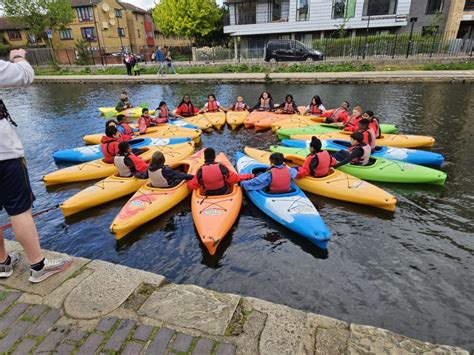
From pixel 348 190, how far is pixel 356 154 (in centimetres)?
131

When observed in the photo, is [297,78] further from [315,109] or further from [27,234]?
[27,234]

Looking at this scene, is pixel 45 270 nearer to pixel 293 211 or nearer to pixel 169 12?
pixel 293 211

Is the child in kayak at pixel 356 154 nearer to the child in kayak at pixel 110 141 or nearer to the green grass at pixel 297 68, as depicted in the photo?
the child in kayak at pixel 110 141

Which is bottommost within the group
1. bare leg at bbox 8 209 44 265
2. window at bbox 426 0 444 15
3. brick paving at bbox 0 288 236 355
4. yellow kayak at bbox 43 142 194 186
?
yellow kayak at bbox 43 142 194 186

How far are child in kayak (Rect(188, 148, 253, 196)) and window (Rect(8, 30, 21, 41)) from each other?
168ft

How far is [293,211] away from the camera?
5.75 meters

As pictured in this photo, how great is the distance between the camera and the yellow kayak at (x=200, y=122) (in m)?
12.2

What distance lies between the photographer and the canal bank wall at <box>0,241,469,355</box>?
268 cm

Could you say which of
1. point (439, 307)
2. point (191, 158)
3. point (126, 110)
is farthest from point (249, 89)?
point (439, 307)

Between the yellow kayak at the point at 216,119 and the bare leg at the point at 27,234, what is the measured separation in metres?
9.55

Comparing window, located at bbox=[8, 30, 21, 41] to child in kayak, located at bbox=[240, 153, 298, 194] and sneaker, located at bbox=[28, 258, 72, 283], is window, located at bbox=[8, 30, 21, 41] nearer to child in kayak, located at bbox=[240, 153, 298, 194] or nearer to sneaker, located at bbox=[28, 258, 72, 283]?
child in kayak, located at bbox=[240, 153, 298, 194]

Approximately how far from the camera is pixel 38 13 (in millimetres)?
33500

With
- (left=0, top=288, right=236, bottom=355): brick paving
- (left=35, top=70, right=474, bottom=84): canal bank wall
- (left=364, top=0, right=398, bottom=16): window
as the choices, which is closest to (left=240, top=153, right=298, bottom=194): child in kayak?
(left=0, top=288, right=236, bottom=355): brick paving

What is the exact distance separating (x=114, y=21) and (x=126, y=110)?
33.1m
